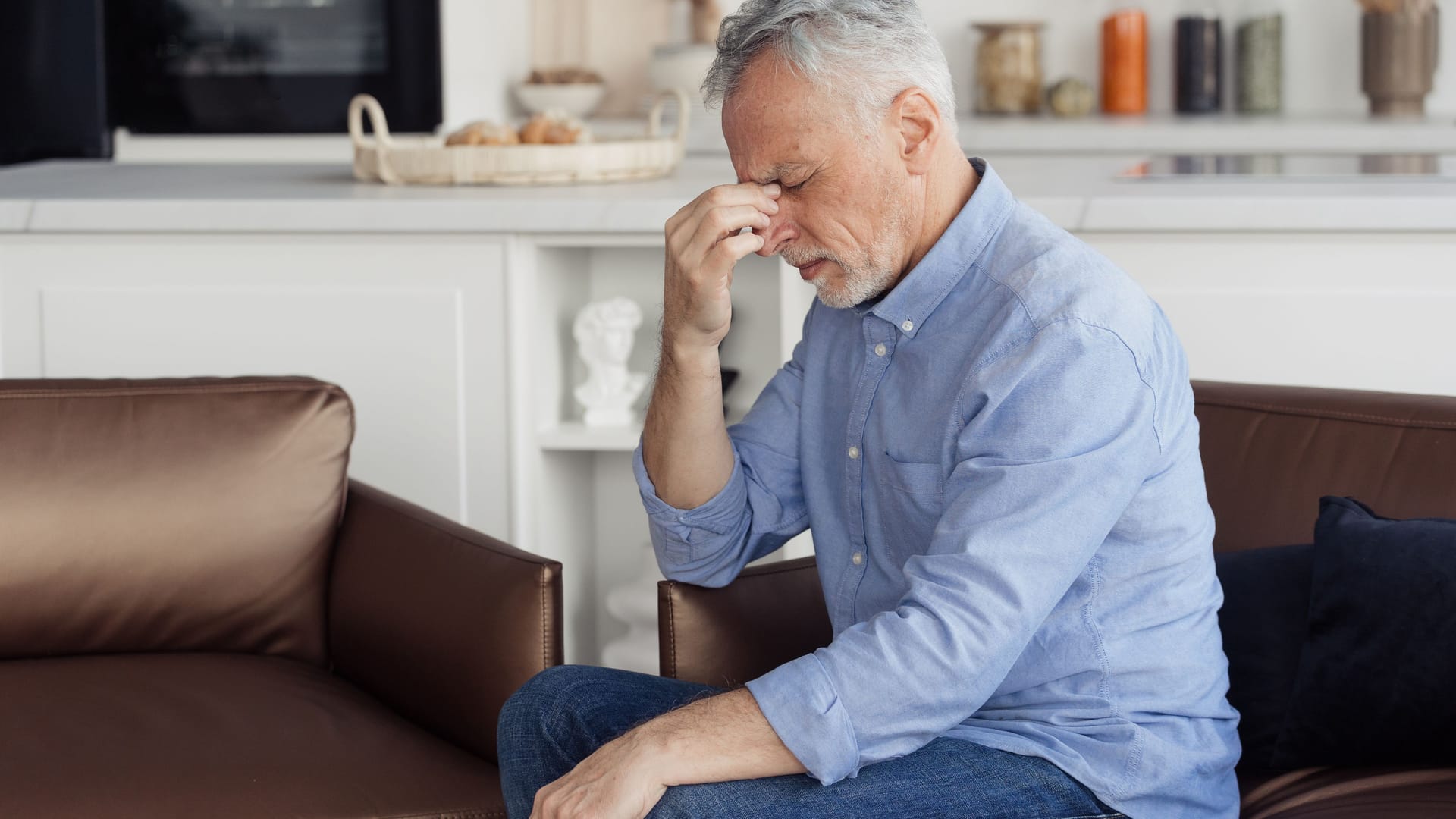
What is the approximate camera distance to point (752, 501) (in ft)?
5.37

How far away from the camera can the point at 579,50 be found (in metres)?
4.37

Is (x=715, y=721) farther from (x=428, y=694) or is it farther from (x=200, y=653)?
(x=200, y=653)

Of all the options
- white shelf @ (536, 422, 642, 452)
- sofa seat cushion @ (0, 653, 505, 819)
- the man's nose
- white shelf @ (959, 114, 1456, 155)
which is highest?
white shelf @ (959, 114, 1456, 155)

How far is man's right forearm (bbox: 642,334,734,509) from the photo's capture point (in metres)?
1.56

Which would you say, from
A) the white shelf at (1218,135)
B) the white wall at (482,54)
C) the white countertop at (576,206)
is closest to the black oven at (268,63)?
the white wall at (482,54)

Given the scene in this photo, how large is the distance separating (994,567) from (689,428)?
425mm

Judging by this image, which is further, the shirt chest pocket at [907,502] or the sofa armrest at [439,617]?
the sofa armrest at [439,617]

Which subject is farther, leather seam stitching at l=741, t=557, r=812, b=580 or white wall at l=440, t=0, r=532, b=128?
white wall at l=440, t=0, r=532, b=128

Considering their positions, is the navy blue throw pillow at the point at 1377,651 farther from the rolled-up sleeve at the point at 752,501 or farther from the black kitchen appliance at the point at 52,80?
the black kitchen appliance at the point at 52,80

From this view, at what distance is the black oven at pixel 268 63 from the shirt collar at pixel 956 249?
2.42m

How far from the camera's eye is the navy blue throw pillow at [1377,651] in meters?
1.38

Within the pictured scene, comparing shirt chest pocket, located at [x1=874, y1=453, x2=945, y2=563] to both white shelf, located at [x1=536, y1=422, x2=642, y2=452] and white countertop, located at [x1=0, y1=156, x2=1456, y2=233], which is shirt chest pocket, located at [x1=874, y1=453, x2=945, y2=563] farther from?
white shelf, located at [x1=536, y1=422, x2=642, y2=452]

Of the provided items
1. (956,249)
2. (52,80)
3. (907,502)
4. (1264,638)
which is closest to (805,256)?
(956,249)

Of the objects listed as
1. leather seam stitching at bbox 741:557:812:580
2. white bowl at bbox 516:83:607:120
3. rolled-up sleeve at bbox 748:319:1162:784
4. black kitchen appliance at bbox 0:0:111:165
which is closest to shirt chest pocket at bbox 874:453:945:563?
rolled-up sleeve at bbox 748:319:1162:784
